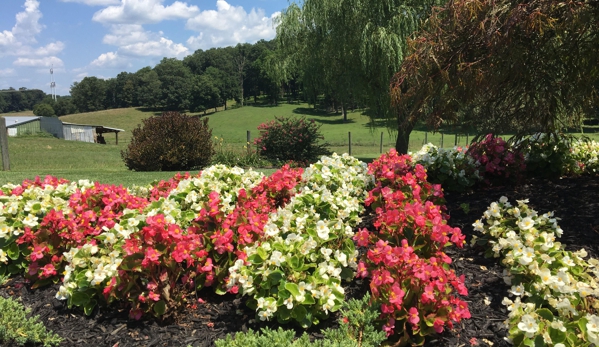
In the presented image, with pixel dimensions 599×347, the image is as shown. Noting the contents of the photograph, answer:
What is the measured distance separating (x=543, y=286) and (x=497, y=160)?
266 centimetres

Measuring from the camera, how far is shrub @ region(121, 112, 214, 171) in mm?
11289

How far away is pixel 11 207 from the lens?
3.26 metres

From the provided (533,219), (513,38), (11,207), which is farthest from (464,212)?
(11,207)

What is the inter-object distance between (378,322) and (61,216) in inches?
93.1

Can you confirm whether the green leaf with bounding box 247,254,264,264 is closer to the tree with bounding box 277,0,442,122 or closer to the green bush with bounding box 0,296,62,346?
the green bush with bounding box 0,296,62,346

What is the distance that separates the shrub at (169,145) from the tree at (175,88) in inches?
2619

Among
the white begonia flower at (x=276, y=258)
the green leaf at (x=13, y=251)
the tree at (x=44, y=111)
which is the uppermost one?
the tree at (x=44, y=111)

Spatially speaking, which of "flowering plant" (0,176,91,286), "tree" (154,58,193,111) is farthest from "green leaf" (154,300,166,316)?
"tree" (154,58,193,111)

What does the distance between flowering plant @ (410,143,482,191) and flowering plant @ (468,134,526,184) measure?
0.11 meters

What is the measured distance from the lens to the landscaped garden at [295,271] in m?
2.31

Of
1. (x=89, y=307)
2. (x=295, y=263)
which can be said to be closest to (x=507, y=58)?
(x=295, y=263)

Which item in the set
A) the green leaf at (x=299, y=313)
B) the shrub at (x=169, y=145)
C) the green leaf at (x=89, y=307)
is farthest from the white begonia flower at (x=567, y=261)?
the shrub at (x=169, y=145)

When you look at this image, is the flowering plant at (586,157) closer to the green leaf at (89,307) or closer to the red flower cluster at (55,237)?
the red flower cluster at (55,237)

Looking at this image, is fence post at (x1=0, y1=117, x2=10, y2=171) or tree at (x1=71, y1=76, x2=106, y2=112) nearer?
fence post at (x1=0, y1=117, x2=10, y2=171)
